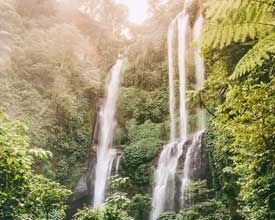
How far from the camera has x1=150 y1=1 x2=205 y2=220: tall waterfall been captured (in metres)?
11.8

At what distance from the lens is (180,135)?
15.0 meters

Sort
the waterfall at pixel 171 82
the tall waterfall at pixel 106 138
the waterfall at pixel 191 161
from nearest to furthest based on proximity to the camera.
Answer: the waterfall at pixel 191 161, the tall waterfall at pixel 106 138, the waterfall at pixel 171 82

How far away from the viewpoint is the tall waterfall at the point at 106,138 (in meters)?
14.5

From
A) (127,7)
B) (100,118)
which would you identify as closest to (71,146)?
(100,118)

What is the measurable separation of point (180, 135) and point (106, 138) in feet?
14.4

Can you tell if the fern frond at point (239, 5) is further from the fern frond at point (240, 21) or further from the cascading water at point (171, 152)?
the cascading water at point (171, 152)

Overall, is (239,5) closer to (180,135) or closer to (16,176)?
(16,176)

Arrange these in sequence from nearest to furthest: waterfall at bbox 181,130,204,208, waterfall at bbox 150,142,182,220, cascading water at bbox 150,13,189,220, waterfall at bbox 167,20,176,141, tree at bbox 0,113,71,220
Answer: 1. tree at bbox 0,113,71,220
2. waterfall at bbox 181,130,204,208
3. waterfall at bbox 150,142,182,220
4. cascading water at bbox 150,13,189,220
5. waterfall at bbox 167,20,176,141

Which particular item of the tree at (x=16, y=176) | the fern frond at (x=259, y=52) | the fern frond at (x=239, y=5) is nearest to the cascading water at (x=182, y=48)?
the tree at (x=16, y=176)

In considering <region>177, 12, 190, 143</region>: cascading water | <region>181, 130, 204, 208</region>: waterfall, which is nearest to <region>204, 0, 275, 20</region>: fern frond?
<region>181, 130, 204, 208</region>: waterfall

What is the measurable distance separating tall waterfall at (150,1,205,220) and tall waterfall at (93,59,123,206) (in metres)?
2.93

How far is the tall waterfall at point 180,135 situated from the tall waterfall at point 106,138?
9.63ft

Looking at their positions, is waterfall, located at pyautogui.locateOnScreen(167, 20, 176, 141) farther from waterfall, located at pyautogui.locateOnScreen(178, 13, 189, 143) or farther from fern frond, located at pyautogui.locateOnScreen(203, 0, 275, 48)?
fern frond, located at pyautogui.locateOnScreen(203, 0, 275, 48)

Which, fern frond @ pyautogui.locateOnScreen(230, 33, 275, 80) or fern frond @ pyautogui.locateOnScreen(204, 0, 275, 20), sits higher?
fern frond @ pyautogui.locateOnScreen(204, 0, 275, 20)
